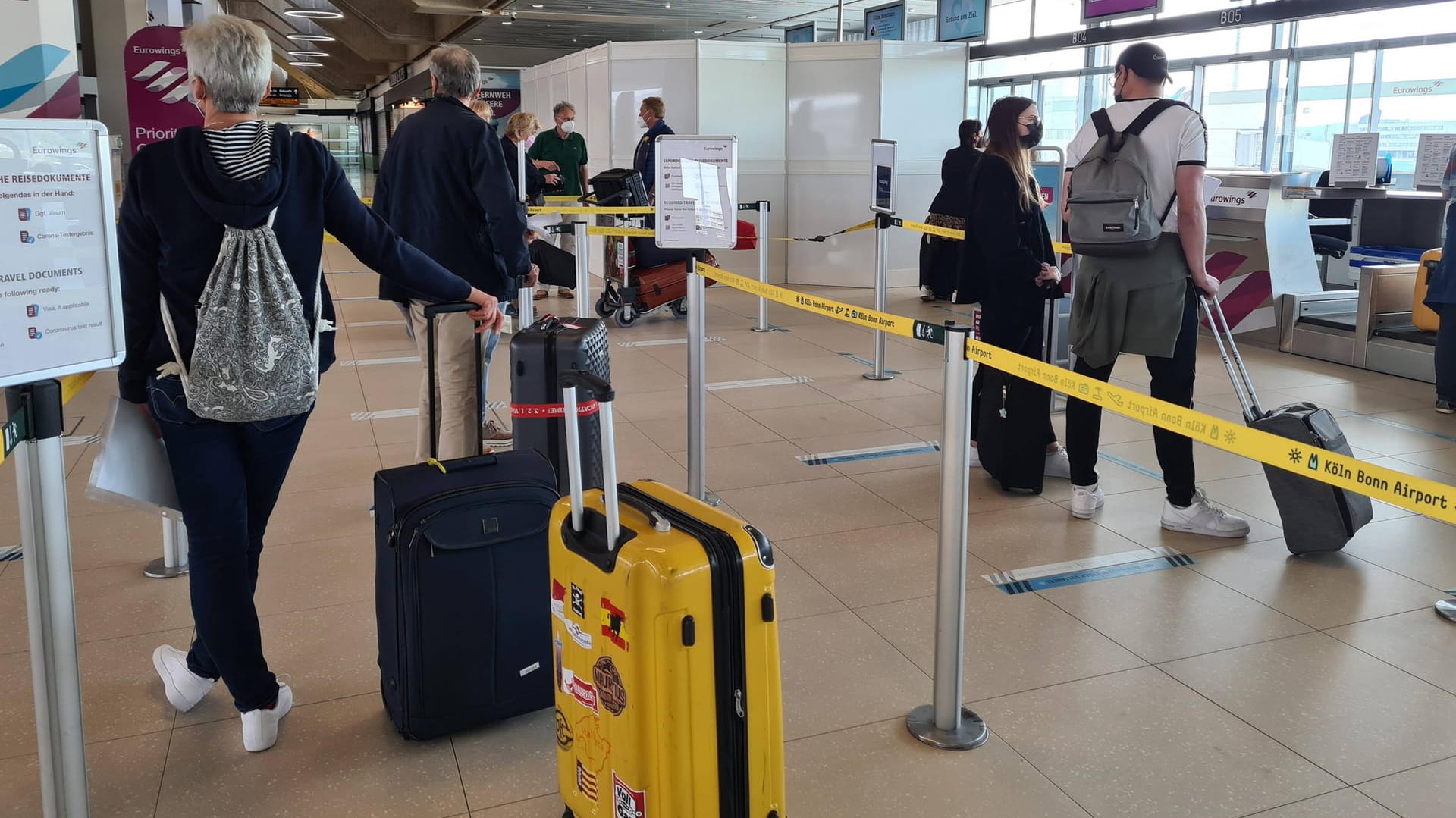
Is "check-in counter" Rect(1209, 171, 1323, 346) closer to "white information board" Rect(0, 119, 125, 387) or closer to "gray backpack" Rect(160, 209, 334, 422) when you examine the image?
"gray backpack" Rect(160, 209, 334, 422)

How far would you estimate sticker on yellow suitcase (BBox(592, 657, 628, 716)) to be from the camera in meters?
1.89

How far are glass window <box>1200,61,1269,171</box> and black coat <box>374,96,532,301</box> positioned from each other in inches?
467

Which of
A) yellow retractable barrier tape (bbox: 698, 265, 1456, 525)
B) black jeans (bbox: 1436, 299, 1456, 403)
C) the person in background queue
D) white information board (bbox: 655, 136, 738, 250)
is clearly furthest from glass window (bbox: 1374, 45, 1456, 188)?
yellow retractable barrier tape (bbox: 698, 265, 1456, 525)

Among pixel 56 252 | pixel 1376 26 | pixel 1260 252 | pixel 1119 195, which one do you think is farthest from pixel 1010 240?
pixel 1376 26

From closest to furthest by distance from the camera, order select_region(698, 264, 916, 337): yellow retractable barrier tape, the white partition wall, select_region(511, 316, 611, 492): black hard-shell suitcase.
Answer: select_region(698, 264, 916, 337): yellow retractable barrier tape, select_region(511, 316, 611, 492): black hard-shell suitcase, the white partition wall

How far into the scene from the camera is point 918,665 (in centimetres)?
Result: 295

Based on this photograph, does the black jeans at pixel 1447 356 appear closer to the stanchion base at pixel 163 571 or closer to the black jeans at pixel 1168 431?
the black jeans at pixel 1168 431

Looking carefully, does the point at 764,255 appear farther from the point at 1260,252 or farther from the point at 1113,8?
the point at 1113,8

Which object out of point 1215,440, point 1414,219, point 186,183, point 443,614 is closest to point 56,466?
point 186,183

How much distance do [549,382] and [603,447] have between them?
166 centimetres

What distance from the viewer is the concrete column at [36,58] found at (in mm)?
5062

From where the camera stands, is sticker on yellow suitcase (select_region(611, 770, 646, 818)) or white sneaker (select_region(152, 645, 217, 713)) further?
white sneaker (select_region(152, 645, 217, 713))

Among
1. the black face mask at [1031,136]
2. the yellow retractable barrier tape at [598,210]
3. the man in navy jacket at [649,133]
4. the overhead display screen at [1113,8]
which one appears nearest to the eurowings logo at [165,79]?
the yellow retractable barrier tape at [598,210]

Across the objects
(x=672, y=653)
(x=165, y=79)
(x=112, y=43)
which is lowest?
(x=672, y=653)
